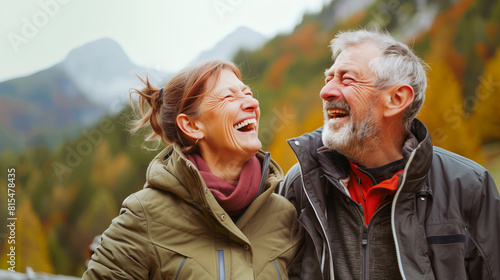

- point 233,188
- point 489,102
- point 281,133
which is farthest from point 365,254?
point 489,102

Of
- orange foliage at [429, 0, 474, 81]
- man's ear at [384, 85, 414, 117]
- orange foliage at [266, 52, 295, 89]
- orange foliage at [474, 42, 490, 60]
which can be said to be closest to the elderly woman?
man's ear at [384, 85, 414, 117]

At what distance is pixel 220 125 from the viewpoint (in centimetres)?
186

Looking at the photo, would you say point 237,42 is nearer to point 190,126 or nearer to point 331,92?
point 331,92

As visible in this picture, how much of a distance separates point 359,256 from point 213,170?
2.14 feet

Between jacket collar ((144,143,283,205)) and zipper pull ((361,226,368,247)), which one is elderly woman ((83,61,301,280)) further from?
zipper pull ((361,226,368,247))

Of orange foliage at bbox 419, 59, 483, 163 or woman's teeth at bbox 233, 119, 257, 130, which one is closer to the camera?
woman's teeth at bbox 233, 119, 257, 130

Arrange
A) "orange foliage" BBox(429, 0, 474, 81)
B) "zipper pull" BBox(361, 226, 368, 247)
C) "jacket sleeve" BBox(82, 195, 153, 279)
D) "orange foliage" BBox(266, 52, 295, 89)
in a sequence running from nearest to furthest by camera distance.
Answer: "jacket sleeve" BBox(82, 195, 153, 279) < "zipper pull" BBox(361, 226, 368, 247) < "orange foliage" BBox(429, 0, 474, 81) < "orange foliage" BBox(266, 52, 295, 89)

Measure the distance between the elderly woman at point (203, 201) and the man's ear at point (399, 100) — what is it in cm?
55

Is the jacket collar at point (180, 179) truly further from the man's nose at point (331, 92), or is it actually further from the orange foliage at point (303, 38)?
the orange foliage at point (303, 38)

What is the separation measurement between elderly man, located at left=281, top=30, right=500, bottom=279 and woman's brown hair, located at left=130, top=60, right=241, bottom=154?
43 cm

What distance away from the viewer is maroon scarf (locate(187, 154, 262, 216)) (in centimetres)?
173

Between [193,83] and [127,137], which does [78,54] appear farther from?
[193,83]

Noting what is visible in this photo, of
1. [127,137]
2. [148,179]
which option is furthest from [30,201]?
[148,179]

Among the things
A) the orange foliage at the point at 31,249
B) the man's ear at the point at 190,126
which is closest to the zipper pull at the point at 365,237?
the man's ear at the point at 190,126
